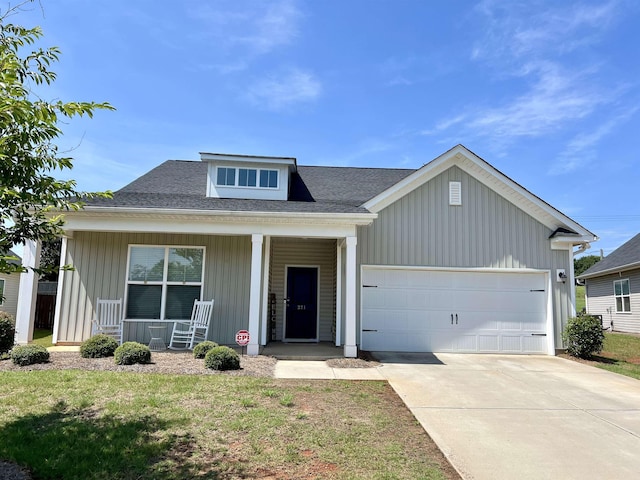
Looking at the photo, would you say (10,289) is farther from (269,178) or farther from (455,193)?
(455,193)

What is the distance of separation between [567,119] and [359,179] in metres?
7.03

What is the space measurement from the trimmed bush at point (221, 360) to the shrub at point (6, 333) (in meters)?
4.12

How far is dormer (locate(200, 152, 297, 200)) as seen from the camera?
36.5ft

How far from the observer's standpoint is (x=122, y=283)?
970cm

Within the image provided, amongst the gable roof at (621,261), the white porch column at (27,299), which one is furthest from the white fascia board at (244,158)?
the gable roof at (621,261)

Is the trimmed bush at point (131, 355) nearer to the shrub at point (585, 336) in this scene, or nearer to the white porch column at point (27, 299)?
the white porch column at point (27, 299)

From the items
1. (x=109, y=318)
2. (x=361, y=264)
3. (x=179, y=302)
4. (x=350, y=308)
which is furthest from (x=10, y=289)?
(x=350, y=308)

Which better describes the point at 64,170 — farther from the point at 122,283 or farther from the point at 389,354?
the point at 389,354

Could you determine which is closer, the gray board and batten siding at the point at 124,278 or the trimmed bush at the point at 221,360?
the trimmed bush at the point at 221,360

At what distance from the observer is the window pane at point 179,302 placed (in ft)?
31.9

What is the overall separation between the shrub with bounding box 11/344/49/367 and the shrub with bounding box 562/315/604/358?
37.4ft

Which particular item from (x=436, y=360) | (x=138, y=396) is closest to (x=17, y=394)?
(x=138, y=396)

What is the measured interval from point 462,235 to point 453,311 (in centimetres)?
195

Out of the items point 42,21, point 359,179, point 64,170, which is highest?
point 359,179
